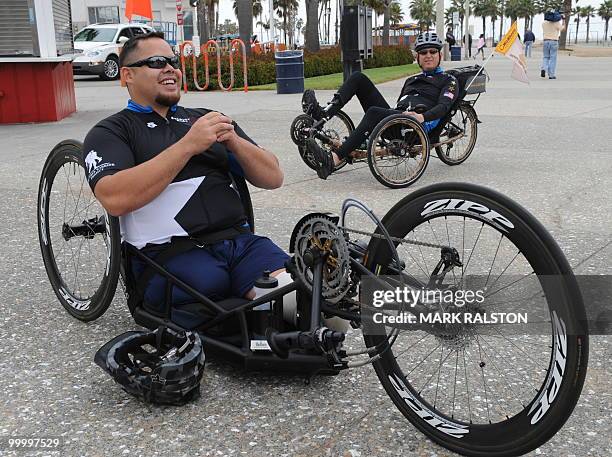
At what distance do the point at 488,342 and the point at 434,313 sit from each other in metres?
0.31

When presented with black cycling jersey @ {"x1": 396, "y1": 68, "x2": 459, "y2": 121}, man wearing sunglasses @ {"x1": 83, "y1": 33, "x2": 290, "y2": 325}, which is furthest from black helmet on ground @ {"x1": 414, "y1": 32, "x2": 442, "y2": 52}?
man wearing sunglasses @ {"x1": 83, "y1": 33, "x2": 290, "y2": 325}

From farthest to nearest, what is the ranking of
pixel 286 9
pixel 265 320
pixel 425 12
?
pixel 425 12
pixel 286 9
pixel 265 320

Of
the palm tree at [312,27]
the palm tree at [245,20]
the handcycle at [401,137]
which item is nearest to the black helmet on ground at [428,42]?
the handcycle at [401,137]

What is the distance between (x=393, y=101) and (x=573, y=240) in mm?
10096

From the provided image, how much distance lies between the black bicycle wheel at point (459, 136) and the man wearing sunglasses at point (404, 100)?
43 centimetres

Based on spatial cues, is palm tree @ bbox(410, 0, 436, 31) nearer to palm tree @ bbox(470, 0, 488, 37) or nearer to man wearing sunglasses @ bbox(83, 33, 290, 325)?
palm tree @ bbox(470, 0, 488, 37)

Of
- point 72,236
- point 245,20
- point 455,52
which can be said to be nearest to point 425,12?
point 455,52

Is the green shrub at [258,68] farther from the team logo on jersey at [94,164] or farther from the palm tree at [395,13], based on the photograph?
the palm tree at [395,13]

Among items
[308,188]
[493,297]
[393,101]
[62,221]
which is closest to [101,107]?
[393,101]

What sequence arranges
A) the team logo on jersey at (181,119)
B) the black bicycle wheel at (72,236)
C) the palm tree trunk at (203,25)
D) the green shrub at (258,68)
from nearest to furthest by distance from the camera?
the team logo on jersey at (181,119) < the black bicycle wheel at (72,236) < the green shrub at (258,68) < the palm tree trunk at (203,25)

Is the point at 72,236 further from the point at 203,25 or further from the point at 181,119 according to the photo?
the point at 203,25

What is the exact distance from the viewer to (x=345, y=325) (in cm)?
286

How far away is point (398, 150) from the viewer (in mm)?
6840

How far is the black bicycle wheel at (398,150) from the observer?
6723 mm
